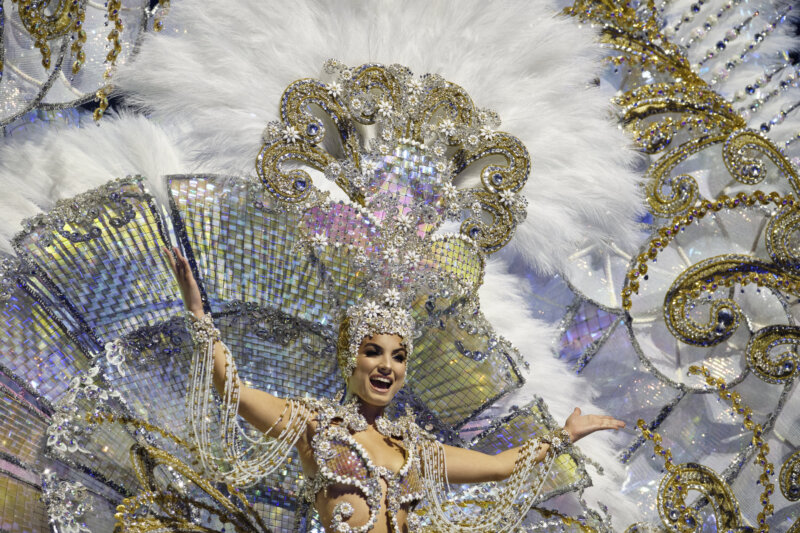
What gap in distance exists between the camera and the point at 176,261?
217 cm

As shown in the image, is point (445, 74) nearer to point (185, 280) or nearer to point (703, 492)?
point (185, 280)

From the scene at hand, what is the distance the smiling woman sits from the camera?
221 centimetres

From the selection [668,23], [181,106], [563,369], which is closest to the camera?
[181,106]

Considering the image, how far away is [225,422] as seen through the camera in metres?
2.21

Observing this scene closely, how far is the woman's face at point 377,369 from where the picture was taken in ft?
7.60

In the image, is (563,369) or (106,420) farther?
(563,369)

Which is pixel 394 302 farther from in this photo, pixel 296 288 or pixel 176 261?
pixel 176 261

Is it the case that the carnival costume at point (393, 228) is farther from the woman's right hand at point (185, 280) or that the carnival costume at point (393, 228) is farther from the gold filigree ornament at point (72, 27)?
the gold filigree ornament at point (72, 27)

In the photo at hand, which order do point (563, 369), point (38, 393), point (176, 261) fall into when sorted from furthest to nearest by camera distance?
point (563, 369)
point (38, 393)
point (176, 261)

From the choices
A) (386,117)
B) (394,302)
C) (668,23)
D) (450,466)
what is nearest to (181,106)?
(386,117)

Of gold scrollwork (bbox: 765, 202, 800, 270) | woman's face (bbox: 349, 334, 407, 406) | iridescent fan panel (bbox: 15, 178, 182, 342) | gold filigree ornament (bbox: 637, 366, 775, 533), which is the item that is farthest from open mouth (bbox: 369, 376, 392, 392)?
gold scrollwork (bbox: 765, 202, 800, 270)

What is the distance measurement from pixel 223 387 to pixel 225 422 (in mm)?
82

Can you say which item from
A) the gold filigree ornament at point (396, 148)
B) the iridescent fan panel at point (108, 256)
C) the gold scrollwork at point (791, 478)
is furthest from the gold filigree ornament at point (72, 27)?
the gold scrollwork at point (791, 478)

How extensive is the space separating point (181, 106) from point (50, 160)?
0.39 meters
